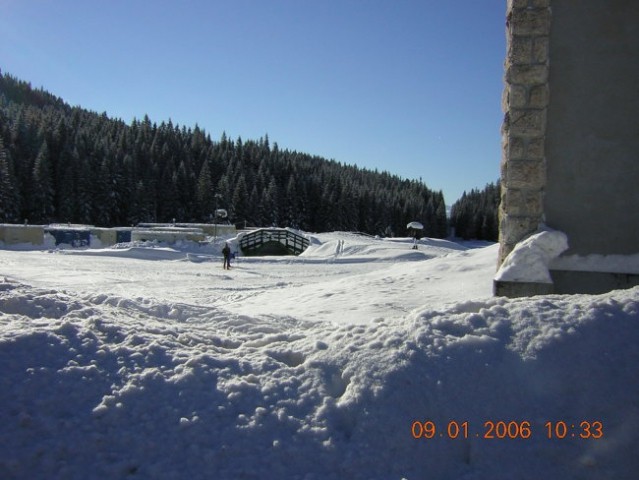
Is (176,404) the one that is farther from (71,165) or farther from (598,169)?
(71,165)

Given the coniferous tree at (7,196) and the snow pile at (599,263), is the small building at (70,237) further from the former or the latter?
the snow pile at (599,263)

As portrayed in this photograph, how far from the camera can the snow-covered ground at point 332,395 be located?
9.45ft

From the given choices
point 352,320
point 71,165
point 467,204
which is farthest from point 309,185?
point 352,320

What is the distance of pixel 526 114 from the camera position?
6.12 metres

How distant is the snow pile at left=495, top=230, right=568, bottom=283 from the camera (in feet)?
18.5

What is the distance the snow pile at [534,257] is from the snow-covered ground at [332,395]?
1347 mm

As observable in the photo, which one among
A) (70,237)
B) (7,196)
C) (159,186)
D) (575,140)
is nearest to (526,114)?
(575,140)

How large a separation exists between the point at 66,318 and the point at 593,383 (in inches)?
167

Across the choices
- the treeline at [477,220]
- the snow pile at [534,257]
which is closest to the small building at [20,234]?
the snow pile at [534,257]

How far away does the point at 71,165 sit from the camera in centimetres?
6881

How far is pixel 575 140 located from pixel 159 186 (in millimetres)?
77025
